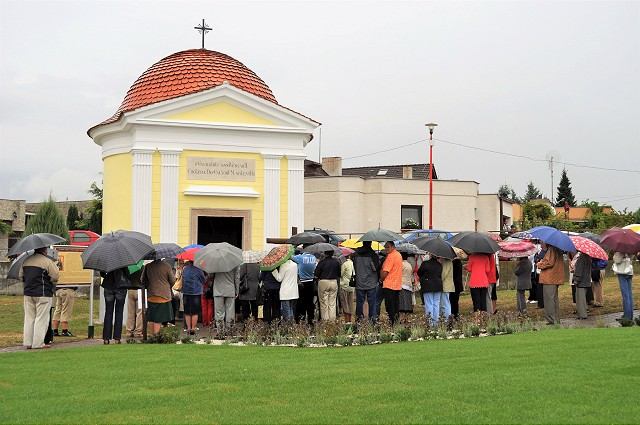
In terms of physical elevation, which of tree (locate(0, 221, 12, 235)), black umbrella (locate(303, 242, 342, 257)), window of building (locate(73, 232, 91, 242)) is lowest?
black umbrella (locate(303, 242, 342, 257))

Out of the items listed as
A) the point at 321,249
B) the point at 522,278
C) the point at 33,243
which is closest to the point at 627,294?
the point at 522,278

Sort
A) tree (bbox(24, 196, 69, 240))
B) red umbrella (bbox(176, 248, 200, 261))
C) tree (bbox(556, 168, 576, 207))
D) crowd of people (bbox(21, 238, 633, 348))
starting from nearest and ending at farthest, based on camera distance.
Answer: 1. crowd of people (bbox(21, 238, 633, 348))
2. red umbrella (bbox(176, 248, 200, 261))
3. tree (bbox(24, 196, 69, 240))
4. tree (bbox(556, 168, 576, 207))

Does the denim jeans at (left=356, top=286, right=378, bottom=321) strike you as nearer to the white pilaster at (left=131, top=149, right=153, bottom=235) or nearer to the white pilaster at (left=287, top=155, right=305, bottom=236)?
the white pilaster at (left=287, top=155, right=305, bottom=236)

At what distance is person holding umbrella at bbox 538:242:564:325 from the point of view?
54.3ft

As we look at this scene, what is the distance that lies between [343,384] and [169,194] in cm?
1443

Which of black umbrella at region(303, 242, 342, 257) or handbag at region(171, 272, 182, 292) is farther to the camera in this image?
handbag at region(171, 272, 182, 292)

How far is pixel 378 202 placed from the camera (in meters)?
44.2

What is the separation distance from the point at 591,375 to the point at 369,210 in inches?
1377

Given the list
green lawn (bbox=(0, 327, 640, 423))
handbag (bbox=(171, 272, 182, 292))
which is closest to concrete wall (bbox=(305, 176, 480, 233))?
handbag (bbox=(171, 272, 182, 292))

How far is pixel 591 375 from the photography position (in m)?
9.32

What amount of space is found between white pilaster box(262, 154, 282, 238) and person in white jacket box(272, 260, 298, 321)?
6.61 metres

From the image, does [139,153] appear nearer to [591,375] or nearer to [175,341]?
[175,341]

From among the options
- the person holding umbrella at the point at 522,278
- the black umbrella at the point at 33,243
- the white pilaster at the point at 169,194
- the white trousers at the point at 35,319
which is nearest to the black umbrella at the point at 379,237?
the person holding umbrella at the point at 522,278

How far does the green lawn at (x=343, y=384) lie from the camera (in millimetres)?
7742
